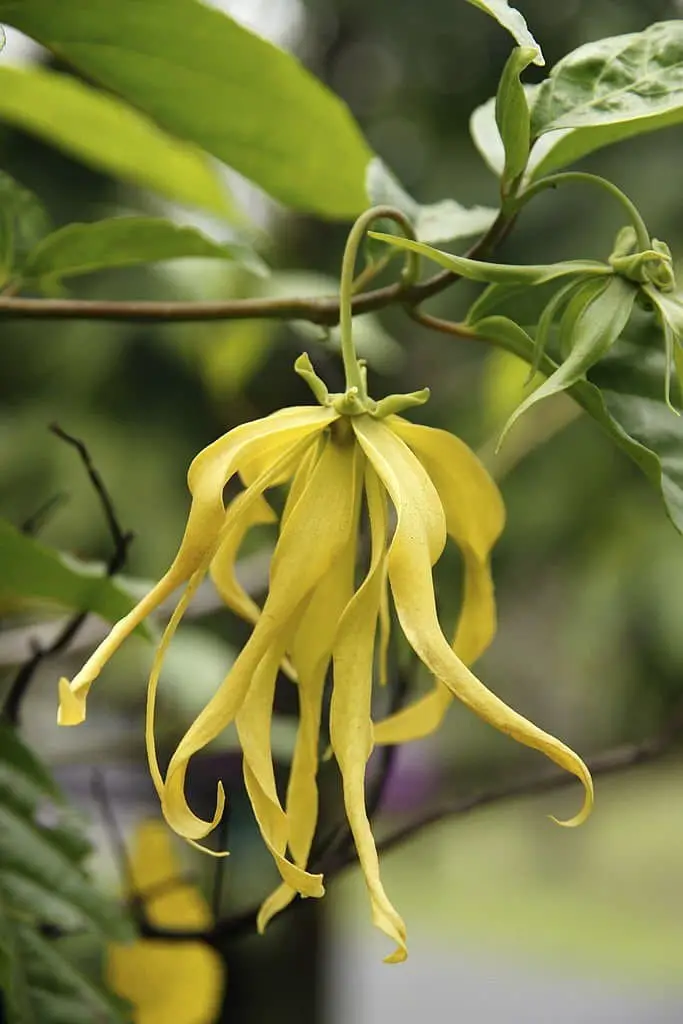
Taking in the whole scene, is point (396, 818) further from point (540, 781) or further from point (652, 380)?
point (652, 380)

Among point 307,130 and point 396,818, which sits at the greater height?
point 307,130

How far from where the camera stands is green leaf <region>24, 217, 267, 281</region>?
1.20 ft

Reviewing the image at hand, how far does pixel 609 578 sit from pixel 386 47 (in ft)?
3.22

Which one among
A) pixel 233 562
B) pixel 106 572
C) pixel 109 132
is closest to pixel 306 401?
pixel 109 132

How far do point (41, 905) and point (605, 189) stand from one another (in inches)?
10.9

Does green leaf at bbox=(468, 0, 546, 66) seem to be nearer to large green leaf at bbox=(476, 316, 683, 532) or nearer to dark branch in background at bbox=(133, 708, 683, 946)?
large green leaf at bbox=(476, 316, 683, 532)

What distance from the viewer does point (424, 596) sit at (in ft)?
0.67

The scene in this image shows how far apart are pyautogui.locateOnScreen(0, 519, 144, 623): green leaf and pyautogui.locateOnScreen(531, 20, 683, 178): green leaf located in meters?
0.17

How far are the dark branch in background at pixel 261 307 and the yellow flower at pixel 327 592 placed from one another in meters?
0.05

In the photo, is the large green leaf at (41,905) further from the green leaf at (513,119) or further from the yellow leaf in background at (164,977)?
the green leaf at (513,119)

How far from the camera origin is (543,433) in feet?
2.15

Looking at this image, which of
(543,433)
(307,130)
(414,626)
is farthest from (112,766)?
(414,626)

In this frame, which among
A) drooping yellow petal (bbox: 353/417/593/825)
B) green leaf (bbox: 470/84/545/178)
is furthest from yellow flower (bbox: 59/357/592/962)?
green leaf (bbox: 470/84/545/178)

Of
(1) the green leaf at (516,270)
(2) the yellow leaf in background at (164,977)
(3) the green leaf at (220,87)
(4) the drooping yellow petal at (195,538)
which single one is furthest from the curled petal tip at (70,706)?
(2) the yellow leaf in background at (164,977)
